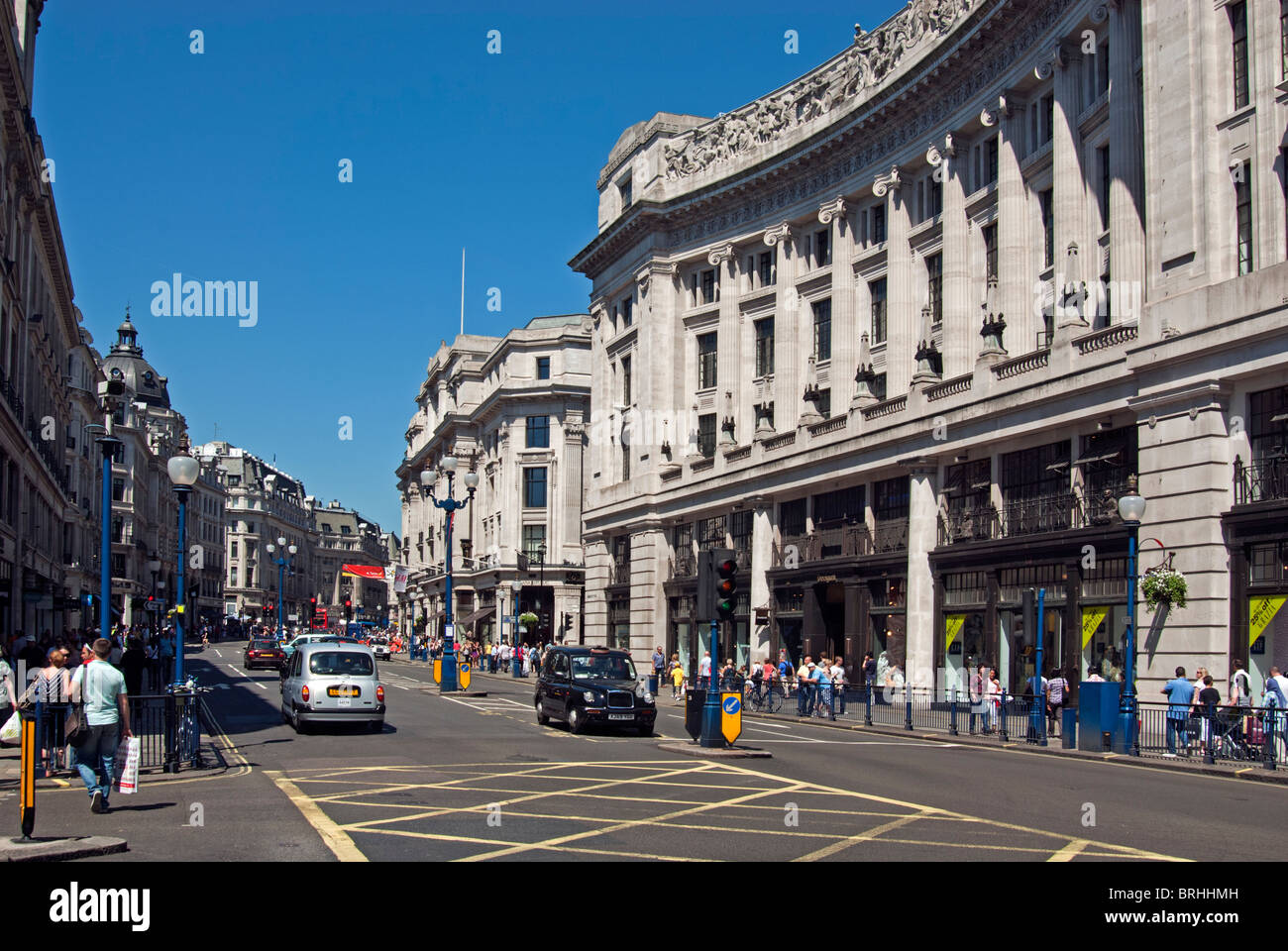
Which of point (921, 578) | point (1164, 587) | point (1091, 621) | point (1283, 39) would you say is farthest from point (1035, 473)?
point (1283, 39)

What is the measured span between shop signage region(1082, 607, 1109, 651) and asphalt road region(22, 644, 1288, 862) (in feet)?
22.1

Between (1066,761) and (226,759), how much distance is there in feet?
49.3

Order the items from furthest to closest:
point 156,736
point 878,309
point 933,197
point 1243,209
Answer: point 878,309
point 933,197
point 1243,209
point 156,736

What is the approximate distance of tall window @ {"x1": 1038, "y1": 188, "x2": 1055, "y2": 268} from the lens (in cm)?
3579

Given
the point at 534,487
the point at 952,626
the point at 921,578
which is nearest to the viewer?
the point at 952,626

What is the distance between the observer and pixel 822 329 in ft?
157

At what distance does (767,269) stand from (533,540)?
121ft

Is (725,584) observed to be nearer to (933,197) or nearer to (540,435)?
(933,197)

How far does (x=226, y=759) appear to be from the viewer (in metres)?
19.7

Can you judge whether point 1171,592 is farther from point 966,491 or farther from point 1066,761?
point 966,491

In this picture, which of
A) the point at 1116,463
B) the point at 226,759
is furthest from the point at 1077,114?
the point at 226,759

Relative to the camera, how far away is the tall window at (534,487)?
8475 centimetres

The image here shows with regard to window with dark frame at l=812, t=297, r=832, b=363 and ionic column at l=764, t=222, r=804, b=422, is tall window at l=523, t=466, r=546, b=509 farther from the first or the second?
window with dark frame at l=812, t=297, r=832, b=363

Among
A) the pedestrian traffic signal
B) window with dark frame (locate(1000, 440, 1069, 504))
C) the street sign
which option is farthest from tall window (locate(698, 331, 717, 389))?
the street sign
